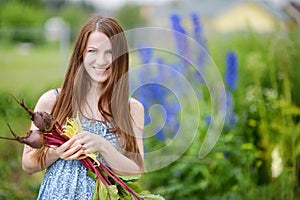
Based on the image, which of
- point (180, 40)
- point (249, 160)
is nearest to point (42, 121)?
point (249, 160)

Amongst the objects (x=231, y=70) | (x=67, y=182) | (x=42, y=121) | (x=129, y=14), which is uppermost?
(x=129, y=14)

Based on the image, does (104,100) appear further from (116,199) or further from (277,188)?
(277,188)

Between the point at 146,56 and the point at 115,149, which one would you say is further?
the point at 146,56

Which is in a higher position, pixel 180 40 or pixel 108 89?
pixel 180 40

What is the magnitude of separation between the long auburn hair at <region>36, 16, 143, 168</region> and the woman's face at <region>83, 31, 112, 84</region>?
0.7 inches

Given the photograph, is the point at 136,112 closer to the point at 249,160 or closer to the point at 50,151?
the point at 50,151

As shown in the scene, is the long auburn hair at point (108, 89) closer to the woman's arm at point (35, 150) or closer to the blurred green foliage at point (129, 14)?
the woman's arm at point (35, 150)

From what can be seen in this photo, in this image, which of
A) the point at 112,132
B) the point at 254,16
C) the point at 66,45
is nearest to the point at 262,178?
the point at 112,132

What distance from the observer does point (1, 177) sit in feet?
14.1

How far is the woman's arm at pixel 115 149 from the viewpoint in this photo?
7.40 feet

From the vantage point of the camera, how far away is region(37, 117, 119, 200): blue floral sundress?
2.35 m

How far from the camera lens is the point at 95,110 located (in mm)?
2443

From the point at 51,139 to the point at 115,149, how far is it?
23cm

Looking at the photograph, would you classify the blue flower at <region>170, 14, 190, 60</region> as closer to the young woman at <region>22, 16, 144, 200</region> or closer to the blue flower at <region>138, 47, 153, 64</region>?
the blue flower at <region>138, 47, 153, 64</region>
